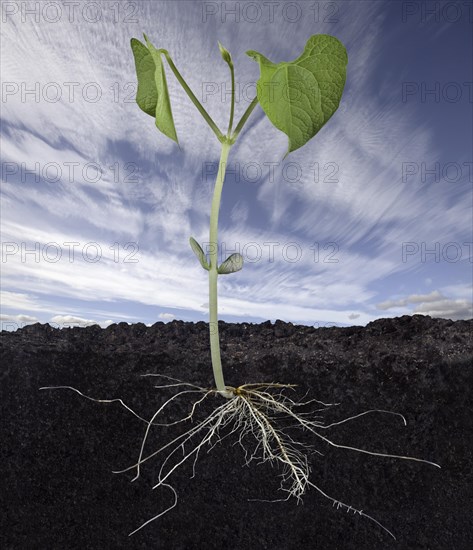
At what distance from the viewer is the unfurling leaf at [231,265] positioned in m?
1.17

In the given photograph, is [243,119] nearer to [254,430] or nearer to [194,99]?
[194,99]

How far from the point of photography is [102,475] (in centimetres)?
128

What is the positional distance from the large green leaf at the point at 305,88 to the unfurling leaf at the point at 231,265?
289 mm

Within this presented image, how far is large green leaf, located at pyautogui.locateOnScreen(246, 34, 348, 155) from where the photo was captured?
1.04 metres

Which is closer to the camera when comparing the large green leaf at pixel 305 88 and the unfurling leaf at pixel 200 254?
the large green leaf at pixel 305 88

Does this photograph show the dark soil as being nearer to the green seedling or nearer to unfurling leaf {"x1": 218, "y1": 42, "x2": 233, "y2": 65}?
the green seedling

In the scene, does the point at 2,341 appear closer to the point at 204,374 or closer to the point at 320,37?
the point at 204,374

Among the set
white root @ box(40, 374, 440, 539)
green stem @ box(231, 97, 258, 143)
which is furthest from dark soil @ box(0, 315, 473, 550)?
green stem @ box(231, 97, 258, 143)

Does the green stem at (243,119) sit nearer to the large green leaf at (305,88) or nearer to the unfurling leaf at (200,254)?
the large green leaf at (305,88)

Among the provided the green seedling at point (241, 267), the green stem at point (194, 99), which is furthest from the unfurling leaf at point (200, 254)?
the green stem at point (194, 99)

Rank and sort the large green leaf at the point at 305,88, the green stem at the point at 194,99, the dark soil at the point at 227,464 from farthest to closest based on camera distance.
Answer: the dark soil at the point at 227,464, the green stem at the point at 194,99, the large green leaf at the point at 305,88

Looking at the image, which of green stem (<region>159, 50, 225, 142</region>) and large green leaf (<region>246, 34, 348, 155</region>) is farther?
green stem (<region>159, 50, 225, 142</region>)

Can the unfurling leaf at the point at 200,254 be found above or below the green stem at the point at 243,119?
below

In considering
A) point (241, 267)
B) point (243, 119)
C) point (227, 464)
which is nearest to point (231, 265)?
point (241, 267)
